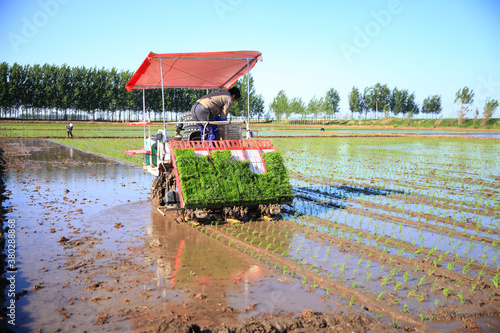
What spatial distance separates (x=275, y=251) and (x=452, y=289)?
92.9 inches

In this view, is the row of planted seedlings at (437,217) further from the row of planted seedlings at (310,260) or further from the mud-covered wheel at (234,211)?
the mud-covered wheel at (234,211)

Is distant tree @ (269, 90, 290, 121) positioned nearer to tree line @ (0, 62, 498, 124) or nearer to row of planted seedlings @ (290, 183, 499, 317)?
tree line @ (0, 62, 498, 124)

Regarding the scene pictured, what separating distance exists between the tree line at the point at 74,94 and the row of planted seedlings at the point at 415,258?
65102 millimetres

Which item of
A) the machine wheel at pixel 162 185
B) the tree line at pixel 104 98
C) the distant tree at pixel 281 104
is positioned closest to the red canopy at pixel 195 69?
the machine wheel at pixel 162 185

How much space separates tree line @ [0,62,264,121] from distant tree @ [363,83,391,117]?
34.6m

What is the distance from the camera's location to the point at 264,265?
5234 millimetres

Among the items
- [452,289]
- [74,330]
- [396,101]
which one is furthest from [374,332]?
[396,101]

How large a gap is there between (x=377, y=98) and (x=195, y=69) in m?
93.8

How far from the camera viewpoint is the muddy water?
3818 mm

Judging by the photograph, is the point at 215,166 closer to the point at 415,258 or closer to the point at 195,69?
the point at 195,69

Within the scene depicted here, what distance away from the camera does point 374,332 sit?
3529mm

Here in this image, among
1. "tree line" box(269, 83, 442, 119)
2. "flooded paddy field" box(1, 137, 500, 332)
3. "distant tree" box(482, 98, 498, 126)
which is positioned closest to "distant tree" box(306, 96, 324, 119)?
"tree line" box(269, 83, 442, 119)

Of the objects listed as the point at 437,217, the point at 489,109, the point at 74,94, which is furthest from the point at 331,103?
the point at 437,217

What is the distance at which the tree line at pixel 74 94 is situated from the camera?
232 ft
